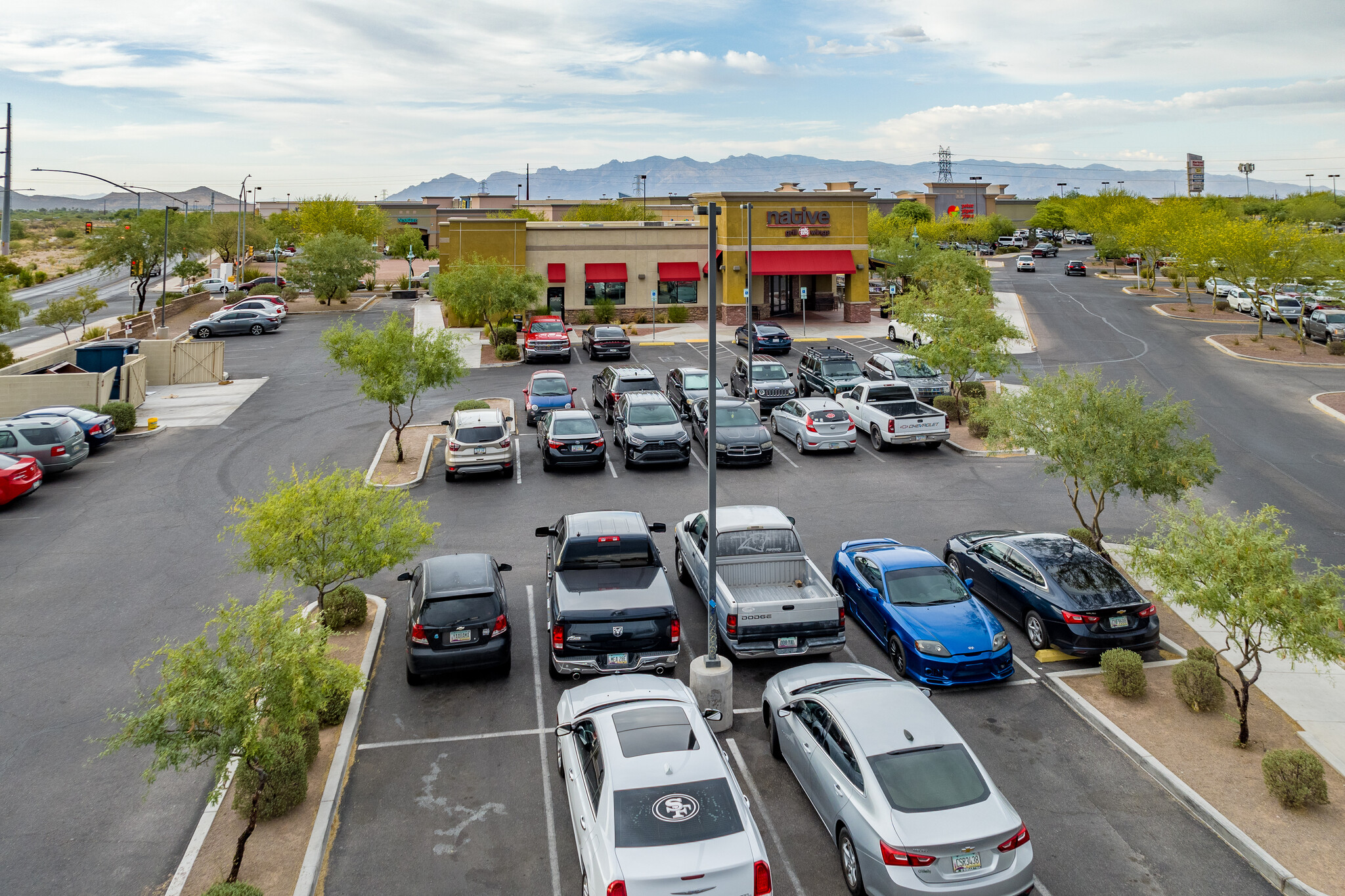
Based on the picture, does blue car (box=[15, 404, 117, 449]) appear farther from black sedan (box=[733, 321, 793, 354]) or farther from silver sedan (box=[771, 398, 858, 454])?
black sedan (box=[733, 321, 793, 354])

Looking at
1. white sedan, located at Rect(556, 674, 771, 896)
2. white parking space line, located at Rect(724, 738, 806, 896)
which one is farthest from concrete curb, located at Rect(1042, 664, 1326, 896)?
white sedan, located at Rect(556, 674, 771, 896)

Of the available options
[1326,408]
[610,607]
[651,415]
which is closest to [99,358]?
[651,415]

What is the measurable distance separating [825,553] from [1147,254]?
186ft

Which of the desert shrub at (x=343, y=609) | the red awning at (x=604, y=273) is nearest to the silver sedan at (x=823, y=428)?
the desert shrub at (x=343, y=609)

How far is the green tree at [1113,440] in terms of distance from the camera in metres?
14.9

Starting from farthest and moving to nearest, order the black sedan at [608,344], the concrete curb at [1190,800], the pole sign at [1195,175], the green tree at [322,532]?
the pole sign at [1195,175]
the black sedan at [608,344]
the green tree at [322,532]
the concrete curb at [1190,800]

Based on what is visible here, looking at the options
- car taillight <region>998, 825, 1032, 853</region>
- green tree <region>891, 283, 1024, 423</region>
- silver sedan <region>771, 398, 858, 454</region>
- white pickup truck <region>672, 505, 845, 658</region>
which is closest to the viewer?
car taillight <region>998, 825, 1032, 853</region>

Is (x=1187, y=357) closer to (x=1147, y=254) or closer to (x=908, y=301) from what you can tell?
(x=908, y=301)

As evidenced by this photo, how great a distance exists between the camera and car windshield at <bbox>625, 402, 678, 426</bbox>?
23.8 meters

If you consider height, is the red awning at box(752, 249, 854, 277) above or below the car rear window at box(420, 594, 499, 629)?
above

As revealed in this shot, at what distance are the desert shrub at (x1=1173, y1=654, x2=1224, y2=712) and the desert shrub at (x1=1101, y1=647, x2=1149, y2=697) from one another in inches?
18.4

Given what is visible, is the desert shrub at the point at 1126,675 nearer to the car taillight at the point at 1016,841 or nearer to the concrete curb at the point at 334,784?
the car taillight at the point at 1016,841

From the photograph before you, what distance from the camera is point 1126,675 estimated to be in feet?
39.1

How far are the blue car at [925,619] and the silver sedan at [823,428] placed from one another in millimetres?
10088
